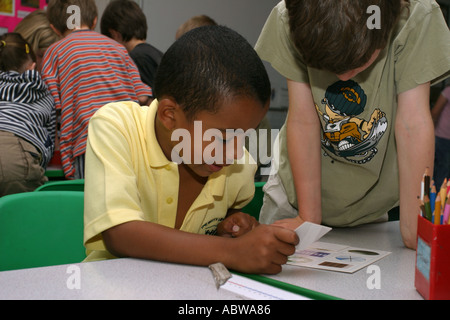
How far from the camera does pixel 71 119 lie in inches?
93.3

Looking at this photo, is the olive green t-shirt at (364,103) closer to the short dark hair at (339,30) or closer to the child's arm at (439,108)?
the short dark hair at (339,30)

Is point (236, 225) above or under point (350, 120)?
under

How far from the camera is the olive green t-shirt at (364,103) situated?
1.08 m

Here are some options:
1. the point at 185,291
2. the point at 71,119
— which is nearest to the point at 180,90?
the point at 185,291

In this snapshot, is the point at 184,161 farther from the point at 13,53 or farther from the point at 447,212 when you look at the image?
the point at 13,53

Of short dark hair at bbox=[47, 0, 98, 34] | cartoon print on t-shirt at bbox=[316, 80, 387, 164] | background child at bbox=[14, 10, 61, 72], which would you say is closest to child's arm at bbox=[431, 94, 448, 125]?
short dark hair at bbox=[47, 0, 98, 34]

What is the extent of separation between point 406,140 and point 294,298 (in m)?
0.52

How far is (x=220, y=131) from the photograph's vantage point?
0.95 metres

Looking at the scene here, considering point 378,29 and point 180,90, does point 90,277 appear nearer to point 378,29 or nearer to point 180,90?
point 180,90

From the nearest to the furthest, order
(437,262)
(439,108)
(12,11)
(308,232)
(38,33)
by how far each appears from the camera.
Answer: (437,262) → (308,232) → (38,33) → (12,11) → (439,108)

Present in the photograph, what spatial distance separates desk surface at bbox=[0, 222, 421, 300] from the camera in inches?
29.0

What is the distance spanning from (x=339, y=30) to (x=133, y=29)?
7.04 ft

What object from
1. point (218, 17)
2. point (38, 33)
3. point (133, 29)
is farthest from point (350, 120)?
point (218, 17)
